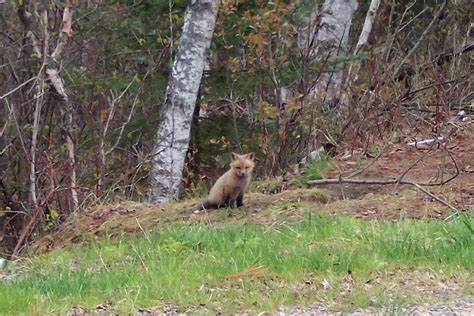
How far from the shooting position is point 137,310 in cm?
616

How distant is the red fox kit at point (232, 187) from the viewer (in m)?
10.1

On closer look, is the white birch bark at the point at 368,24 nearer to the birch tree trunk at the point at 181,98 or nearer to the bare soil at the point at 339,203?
the birch tree trunk at the point at 181,98

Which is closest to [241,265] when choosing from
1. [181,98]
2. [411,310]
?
[411,310]

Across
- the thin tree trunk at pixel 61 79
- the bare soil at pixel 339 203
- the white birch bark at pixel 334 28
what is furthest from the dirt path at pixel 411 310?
the white birch bark at pixel 334 28

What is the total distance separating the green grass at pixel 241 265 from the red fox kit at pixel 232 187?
1.53 m

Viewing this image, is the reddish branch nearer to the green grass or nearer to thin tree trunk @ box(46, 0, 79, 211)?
the green grass

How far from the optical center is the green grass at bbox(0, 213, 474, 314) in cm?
630

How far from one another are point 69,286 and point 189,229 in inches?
85.5

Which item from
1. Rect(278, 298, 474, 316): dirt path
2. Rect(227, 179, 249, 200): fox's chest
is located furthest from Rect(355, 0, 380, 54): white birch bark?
Rect(278, 298, 474, 316): dirt path

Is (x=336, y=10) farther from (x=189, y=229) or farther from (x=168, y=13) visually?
(x=189, y=229)

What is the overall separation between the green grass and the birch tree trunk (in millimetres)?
4585

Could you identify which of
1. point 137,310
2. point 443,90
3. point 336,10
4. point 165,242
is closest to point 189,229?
point 165,242

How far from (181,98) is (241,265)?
642 centimetres

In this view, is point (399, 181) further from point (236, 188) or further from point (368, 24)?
point (368, 24)
